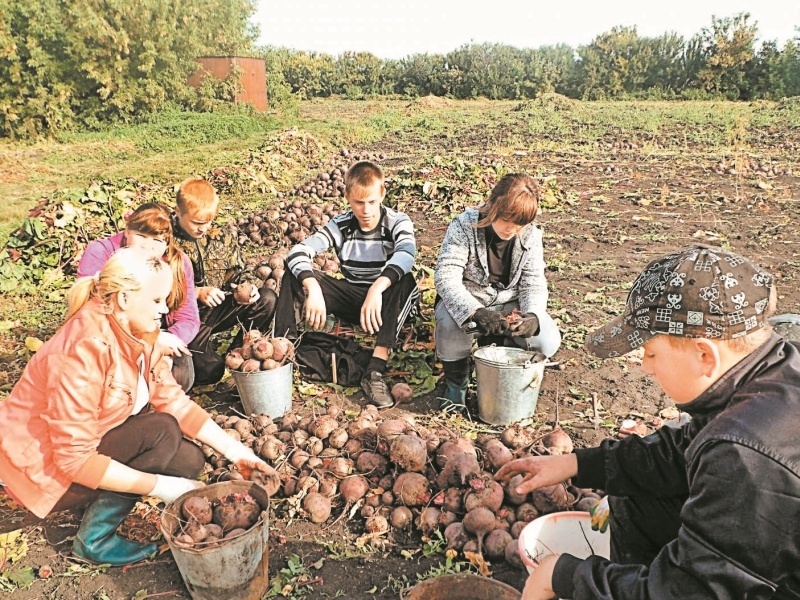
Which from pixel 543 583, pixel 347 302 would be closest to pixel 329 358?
pixel 347 302

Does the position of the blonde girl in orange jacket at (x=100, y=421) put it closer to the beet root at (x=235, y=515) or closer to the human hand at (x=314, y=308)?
the beet root at (x=235, y=515)

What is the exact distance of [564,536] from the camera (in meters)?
2.38

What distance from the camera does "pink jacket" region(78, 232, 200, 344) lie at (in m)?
3.68

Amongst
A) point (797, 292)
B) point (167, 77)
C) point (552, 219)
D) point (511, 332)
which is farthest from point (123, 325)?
point (167, 77)

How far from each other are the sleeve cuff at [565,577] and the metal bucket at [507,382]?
1861 millimetres

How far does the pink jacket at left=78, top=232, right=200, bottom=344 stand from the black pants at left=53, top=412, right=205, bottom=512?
116 cm

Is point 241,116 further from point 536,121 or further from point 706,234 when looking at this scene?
point 706,234

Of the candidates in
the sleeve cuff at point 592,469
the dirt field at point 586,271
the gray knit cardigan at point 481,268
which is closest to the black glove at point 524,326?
the gray knit cardigan at point 481,268

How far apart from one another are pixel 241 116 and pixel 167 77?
14.9 feet

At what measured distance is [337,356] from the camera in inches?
173

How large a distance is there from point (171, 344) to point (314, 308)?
91 cm

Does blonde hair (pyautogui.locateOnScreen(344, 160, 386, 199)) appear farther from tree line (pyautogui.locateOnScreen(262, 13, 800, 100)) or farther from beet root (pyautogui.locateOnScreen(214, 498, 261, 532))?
tree line (pyautogui.locateOnScreen(262, 13, 800, 100))

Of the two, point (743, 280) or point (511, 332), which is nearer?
point (743, 280)

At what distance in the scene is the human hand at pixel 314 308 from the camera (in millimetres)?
4078
